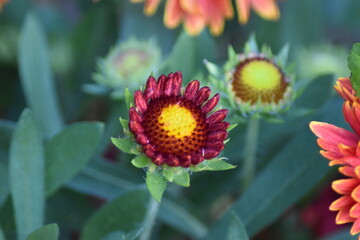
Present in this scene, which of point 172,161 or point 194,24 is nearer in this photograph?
point 172,161

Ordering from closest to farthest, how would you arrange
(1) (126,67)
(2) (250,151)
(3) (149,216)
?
(3) (149,216)
(2) (250,151)
(1) (126,67)

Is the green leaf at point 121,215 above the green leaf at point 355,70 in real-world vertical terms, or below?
below

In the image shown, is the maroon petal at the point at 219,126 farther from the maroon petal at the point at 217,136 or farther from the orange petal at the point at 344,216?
the orange petal at the point at 344,216

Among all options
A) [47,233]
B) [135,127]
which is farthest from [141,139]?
[47,233]

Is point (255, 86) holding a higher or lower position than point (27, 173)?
higher

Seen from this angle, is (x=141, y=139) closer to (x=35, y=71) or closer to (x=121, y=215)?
(x=121, y=215)

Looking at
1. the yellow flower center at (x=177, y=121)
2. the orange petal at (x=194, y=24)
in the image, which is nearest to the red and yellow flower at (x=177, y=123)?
the yellow flower center at (x=177, y=121)

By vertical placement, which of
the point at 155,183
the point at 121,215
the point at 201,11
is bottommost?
the point at 121,215
